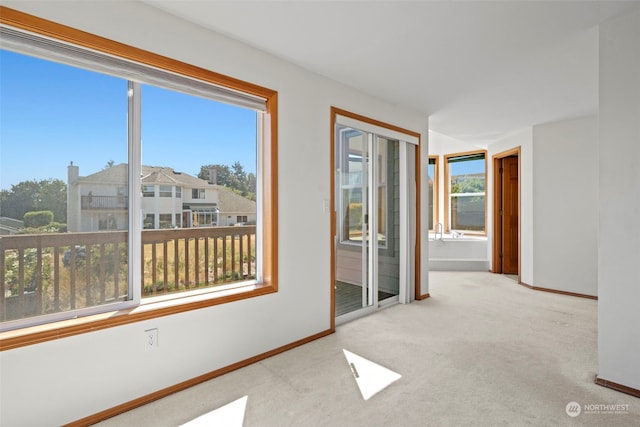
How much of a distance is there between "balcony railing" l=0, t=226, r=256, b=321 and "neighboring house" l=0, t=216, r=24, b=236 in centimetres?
3

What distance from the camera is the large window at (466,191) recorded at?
261 inches

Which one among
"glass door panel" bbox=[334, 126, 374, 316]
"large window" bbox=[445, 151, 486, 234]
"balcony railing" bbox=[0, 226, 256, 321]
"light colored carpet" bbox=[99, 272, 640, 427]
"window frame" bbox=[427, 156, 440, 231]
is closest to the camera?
"balcony railing" bbox=[0, 226, 256, 321]

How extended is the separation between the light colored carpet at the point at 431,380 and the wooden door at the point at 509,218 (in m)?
2.36

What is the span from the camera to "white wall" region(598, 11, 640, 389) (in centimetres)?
207

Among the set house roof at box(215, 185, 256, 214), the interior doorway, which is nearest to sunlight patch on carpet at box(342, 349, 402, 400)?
house roof at box(215, 185, 256, 214)

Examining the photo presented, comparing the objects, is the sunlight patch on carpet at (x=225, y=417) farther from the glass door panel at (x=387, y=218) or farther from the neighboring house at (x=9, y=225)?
the glass door panel at (x=387, y=218)

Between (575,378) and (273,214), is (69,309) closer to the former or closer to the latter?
(273,214)

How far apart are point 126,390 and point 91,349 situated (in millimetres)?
346

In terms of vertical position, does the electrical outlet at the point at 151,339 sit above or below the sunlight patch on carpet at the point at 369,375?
above

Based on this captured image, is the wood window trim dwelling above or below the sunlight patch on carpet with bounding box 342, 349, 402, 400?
above

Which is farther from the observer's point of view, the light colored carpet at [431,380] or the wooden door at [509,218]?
the wooden door at [509,218]

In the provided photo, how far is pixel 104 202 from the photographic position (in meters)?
2.02

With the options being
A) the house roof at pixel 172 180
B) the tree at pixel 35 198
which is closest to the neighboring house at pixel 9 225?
the tree at pixel 35 198

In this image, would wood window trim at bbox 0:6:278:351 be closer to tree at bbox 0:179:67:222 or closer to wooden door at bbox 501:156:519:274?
tree at bbox 0:179:67:222
